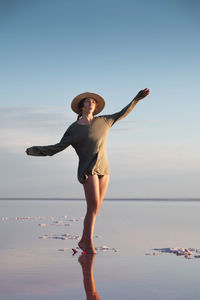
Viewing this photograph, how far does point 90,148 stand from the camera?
18.6 feet

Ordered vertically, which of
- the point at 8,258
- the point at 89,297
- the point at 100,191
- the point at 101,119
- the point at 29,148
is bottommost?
the point at 89,297

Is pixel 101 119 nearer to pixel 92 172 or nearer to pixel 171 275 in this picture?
pixel 92 172

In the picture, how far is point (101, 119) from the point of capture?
232 inches

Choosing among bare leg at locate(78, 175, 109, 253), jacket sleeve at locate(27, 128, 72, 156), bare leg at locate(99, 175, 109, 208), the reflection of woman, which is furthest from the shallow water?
jacket sleeve at locate(27, 128, 72, 156)

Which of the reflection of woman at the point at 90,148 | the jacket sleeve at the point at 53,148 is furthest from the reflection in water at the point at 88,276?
the jacket sleeve at the point at 53,148

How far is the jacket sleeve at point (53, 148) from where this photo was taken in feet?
18.7

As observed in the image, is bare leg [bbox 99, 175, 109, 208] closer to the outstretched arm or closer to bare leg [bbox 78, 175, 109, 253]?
bare leg [bbox 78, 175, 109, 253]

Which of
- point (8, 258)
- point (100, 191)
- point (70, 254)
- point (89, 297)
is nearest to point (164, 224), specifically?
point (100, 191)

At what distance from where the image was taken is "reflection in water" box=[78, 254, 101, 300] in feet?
10.5

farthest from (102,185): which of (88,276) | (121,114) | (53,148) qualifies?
(88,276)

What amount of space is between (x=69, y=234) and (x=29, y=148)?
6.86ft

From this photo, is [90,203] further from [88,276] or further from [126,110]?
[88,276]

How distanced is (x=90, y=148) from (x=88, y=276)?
6.89 ft

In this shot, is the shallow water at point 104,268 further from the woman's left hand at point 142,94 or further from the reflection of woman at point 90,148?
the woman's left hand at point 142,94
